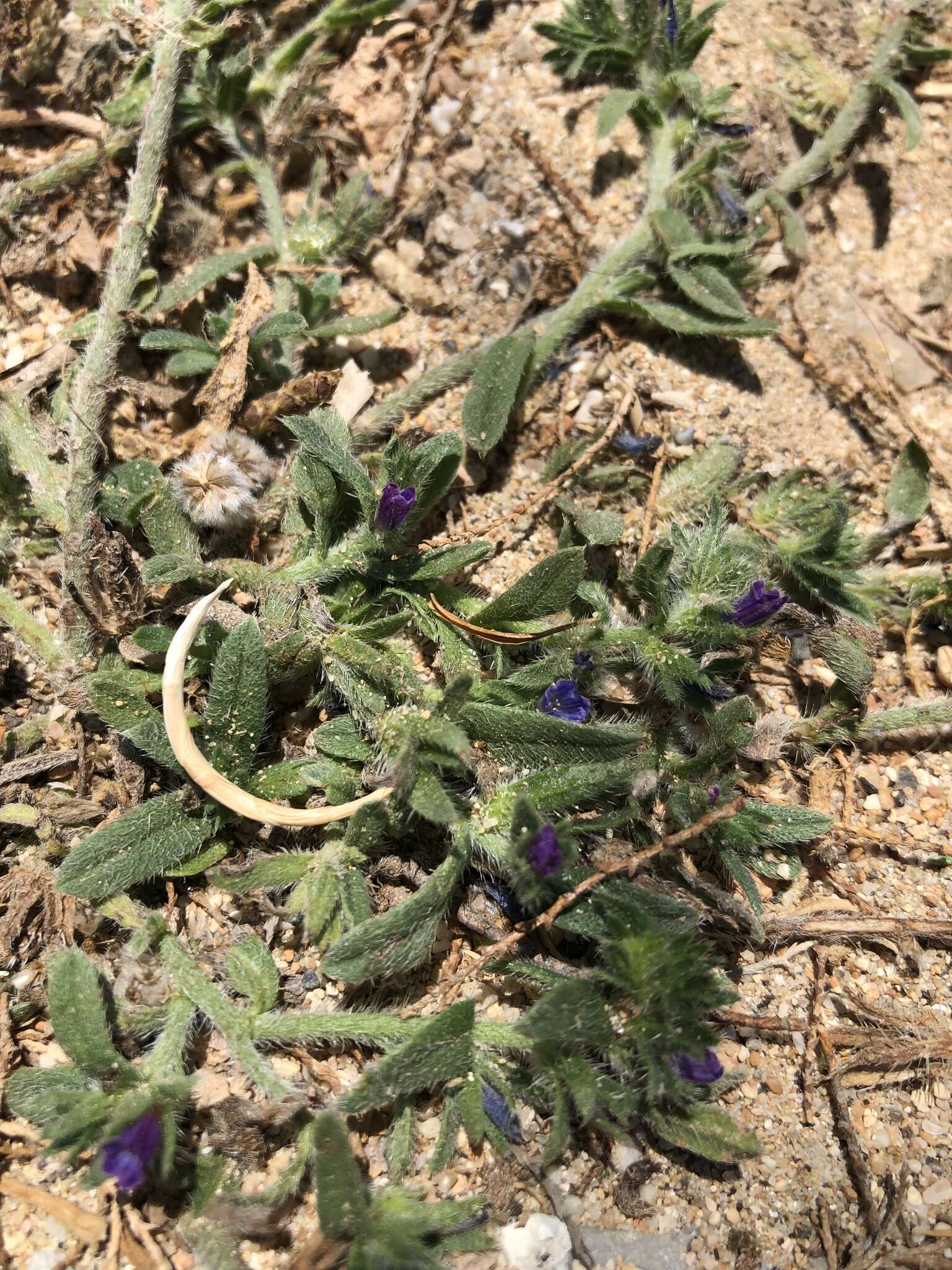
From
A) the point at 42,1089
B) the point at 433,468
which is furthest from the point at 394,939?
the point at 433,468

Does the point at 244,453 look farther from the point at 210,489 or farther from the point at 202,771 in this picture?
the point at 202,771

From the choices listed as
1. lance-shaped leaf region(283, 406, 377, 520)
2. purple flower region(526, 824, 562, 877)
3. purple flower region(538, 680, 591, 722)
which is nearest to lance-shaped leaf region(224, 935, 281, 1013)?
purple flower region(526, 824, 562, 877)

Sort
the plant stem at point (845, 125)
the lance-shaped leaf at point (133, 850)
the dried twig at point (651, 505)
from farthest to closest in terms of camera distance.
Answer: the plant stem at point (845, 125), the dried twig at point (651, 505), the lance-shaped leaf at point (133, 850)

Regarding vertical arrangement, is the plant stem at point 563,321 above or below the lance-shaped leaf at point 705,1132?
above

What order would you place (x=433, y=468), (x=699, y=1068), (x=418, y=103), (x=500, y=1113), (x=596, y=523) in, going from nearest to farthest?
1. (x=699, y=1068)
2. (x=500, y=1113)
3. (x=433, y=468)
4. (x=596, y=523)
5. (x=418, y=103)

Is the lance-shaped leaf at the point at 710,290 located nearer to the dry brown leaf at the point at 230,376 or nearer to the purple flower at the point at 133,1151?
the dry brown leaf at the point at 230,376

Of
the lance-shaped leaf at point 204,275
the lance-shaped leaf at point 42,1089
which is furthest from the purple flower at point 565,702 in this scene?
the lance-shaped leaf at point 204,275
